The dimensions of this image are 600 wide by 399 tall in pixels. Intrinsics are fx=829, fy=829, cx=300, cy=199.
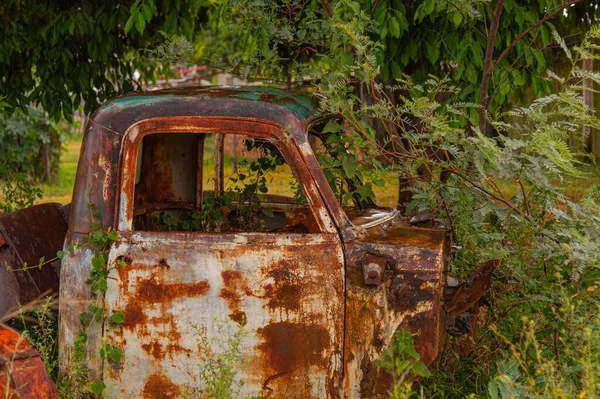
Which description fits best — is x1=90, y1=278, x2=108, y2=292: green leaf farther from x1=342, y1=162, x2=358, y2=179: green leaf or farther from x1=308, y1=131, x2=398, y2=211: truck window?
x1=342, y1=162, x2=358, y2=179: green leaf

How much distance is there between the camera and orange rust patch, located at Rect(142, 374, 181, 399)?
3.33 meters

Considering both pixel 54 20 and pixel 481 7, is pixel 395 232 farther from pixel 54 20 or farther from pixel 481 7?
pixel 54 20

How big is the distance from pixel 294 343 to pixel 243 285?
0.30m

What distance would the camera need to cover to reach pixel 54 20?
589 centimetres

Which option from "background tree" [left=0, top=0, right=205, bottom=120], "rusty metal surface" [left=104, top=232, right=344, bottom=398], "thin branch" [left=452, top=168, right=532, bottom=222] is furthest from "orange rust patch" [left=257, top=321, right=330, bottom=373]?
"background tree" [left=0, top=0, right=205, bottom=120]

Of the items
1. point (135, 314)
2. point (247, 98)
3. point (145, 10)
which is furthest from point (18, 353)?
point (145, 10)

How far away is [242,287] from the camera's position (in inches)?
129

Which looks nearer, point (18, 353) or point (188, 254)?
point (18, 353)

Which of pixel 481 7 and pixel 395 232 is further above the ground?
pixel 481 7

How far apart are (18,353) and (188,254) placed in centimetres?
74

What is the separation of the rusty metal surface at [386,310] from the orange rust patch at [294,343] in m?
0.11

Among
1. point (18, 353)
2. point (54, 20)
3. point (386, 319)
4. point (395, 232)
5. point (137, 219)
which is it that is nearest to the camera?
point (18, 353)

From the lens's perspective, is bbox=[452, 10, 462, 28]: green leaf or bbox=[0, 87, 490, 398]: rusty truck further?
bbox=[452, 10, 462, 28]: green leaf

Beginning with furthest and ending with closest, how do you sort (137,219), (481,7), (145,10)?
(145,10) → (481,7) → (137,219)
